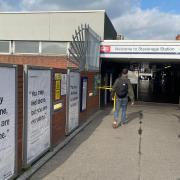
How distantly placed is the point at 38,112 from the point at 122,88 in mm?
4556

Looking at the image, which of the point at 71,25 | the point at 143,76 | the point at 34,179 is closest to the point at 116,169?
the point at 34,179

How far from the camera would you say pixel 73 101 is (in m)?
8.73

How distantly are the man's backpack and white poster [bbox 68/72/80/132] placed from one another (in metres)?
1.35

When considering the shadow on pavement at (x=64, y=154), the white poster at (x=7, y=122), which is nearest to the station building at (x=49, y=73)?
the white poster at (x=7, y=122)

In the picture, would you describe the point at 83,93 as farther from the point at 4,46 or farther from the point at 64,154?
the point at 4,46

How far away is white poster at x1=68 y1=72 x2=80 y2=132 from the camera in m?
8.38

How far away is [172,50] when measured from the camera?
48.4 ft

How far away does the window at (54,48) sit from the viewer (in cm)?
1697

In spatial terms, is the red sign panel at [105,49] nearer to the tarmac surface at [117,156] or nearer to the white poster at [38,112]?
the tarmac surface at [117,156]

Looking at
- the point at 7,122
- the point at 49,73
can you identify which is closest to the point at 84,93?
the point at 49,73

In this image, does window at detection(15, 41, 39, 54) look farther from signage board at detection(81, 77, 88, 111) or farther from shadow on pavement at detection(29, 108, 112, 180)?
shadow on pavement at detection(29, 108, 112, 180)

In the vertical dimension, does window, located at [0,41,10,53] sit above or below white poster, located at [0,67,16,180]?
above

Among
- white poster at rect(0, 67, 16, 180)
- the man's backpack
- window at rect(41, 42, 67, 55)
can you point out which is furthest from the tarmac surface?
window at rect(41, 42, 67, 55)

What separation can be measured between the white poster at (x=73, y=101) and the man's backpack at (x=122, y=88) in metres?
1.35
